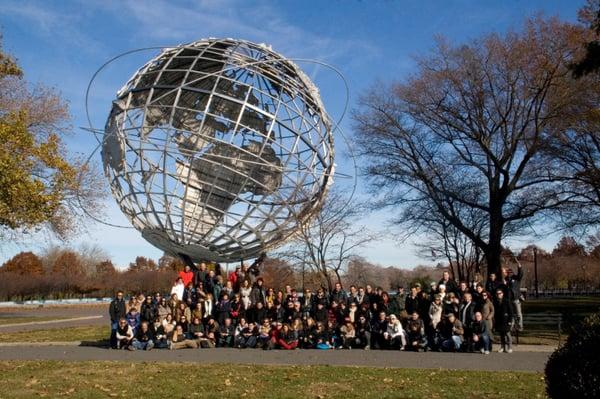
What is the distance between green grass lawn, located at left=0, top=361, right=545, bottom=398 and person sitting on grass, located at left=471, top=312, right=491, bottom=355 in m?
3.56

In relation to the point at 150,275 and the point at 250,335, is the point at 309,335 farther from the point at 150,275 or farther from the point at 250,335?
the point at 150,275

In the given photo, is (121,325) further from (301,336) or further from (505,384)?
(505,384)

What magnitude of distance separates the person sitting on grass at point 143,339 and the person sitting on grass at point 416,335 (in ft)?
20.4

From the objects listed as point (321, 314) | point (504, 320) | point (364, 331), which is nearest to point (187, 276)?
point (321, 314)

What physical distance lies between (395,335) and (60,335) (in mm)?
10345

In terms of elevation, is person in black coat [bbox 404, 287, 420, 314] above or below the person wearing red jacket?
below

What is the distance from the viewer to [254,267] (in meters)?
17.5

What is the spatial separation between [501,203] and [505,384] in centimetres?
1463

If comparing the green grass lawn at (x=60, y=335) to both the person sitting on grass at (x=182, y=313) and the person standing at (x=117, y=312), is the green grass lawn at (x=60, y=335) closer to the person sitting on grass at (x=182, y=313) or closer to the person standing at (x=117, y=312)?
the person standing at (x=117, y=312)

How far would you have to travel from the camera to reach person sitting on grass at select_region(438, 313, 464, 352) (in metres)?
13.9

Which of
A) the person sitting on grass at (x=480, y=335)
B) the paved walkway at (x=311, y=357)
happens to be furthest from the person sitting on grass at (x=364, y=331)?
the person sitting on grass at (x=480, y=335)

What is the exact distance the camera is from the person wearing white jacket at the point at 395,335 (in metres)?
14.5

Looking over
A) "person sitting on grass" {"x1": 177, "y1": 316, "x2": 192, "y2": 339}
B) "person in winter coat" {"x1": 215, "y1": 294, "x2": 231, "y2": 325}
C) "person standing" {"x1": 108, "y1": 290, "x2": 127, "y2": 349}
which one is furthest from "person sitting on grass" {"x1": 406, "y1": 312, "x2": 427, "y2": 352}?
"person standing" {"x1": 108, "y1": 290, "x2": 127, "y2": 349}

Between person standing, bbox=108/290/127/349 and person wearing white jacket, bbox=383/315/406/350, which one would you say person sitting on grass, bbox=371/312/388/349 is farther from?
person standing, bbox=108/290/127/349
